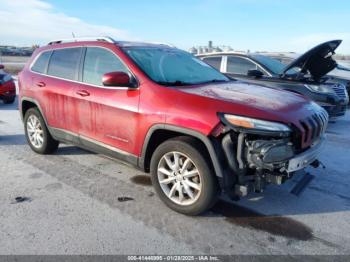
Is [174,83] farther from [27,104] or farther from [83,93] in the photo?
[27,104]

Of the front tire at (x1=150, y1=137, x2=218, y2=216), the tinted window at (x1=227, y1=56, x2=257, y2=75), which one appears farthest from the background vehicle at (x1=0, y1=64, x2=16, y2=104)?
the front tire at (x1=150, y1=137, x2=218, y2=216)

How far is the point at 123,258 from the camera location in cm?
280

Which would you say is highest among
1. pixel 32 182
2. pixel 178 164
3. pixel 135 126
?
pixel 135 126

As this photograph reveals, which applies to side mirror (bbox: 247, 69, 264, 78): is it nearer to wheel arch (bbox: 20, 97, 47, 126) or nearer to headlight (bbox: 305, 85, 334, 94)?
headlight (bbox: 305, 85, 334, 94)

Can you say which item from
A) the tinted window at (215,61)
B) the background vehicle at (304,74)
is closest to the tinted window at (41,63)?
the background vehicle at (304,74)

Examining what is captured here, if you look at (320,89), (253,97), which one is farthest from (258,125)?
Answer: (320,89)

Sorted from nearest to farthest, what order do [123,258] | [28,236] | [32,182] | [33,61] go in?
[123,258]
[28,236]
[32,182]
[33,61]

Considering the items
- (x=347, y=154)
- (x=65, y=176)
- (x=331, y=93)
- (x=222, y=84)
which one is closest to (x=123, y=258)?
(x=65, y=176)

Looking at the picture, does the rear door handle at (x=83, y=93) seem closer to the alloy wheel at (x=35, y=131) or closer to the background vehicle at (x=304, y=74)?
the alloy wheel at (x=35, y=131)

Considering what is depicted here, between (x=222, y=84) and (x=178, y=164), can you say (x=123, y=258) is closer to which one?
(x=178, y=164)

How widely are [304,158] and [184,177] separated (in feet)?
4.01

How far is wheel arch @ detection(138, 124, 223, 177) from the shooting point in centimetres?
320

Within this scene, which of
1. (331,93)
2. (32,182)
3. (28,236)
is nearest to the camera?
(28,236)

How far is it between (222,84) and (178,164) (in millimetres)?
1325
